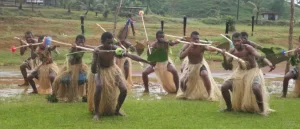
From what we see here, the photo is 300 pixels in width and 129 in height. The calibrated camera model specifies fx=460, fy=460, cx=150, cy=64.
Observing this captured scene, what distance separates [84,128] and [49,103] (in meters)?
2.62

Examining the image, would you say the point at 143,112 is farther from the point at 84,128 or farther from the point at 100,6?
the point at 100,6

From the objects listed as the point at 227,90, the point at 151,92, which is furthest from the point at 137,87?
the point at 227,90

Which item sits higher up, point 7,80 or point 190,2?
point 190,2

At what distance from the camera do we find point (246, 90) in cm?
774

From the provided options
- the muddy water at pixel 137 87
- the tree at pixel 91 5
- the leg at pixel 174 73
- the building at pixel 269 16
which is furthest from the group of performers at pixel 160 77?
the building at pixel 269 16

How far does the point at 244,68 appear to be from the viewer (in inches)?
311

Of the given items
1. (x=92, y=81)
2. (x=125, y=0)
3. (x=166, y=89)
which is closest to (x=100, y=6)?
(x=125, y=0)

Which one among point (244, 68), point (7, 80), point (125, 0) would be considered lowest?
point (7, 80)

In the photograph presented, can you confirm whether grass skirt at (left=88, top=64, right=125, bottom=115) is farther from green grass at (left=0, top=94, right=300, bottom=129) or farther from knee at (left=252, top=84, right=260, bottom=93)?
knee at (left=252, top=84, right=260, bottom=93)

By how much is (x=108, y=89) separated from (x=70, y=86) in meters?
2.07

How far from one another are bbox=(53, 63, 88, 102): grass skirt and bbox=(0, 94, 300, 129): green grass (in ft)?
1.45

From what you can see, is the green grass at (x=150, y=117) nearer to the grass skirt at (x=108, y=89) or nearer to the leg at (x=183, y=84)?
the grass skirt at (x=108, y=89)

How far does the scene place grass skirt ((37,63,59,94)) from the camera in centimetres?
1048

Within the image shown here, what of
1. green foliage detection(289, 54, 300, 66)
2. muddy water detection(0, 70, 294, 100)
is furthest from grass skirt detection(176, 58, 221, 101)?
green foliage detection(289, 54, 300, 66)
